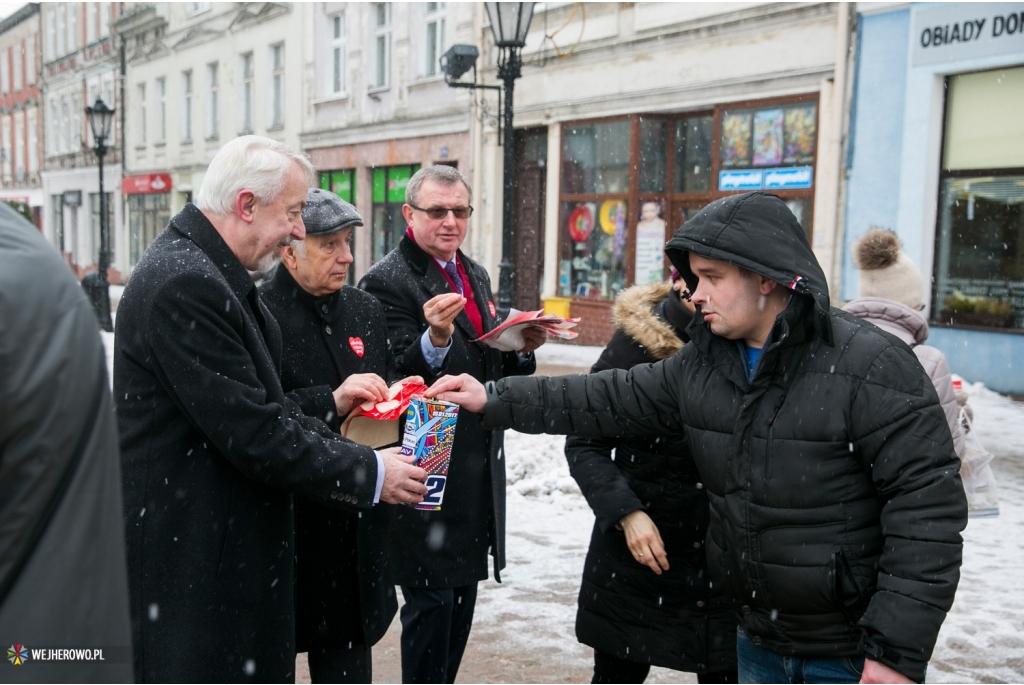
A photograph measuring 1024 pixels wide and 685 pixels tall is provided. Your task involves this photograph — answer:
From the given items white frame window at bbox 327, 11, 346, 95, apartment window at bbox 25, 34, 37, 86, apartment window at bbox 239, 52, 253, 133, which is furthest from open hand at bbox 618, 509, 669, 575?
apartment window at bbox 25, 34, 37, 86

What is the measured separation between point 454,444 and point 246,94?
25.9 m

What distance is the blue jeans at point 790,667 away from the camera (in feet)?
7.98

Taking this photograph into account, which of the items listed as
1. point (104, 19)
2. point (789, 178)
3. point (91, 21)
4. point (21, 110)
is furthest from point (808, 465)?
point (21, 110)

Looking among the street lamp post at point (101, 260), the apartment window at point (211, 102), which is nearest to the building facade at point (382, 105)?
the street lamp post at point (101, 260)

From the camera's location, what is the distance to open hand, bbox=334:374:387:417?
307 centimetres

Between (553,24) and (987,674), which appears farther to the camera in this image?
(553,24)

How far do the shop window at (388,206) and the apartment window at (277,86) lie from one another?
498 centimetres

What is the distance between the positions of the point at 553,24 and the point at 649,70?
2456mm

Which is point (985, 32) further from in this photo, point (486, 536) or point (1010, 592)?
point (486, 536)

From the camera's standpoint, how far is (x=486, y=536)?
377 cm

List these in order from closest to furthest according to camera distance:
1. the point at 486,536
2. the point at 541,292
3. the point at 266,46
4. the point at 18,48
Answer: the point at 486,536, the point at 541,292, the point at 266,46, the point at 18,48

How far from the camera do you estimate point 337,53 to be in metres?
23.5

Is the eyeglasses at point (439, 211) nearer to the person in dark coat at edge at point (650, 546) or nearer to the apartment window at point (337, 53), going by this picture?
the person in dark coat at edge at point (650, 546)

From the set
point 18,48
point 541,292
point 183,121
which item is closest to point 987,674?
point 541,292
